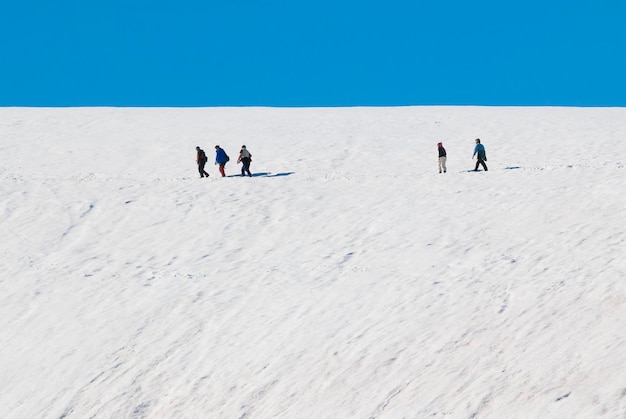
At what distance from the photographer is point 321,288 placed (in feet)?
54.4

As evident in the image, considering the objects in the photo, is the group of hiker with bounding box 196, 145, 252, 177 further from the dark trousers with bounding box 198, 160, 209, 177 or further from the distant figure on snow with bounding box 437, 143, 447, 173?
the distant figure on snow with bounding box 437, 143, 447, 173

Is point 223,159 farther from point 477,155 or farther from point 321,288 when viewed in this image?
point 321,288

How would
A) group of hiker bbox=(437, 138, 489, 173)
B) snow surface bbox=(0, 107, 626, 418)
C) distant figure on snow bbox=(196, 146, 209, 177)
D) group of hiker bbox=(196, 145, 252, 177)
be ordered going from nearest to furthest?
snow surface bbox=(0, 107, 626, 418) → group of hiker bbox=(437, 138, 489, 173) → group of hiker bbox=(196, 145, 252, 177) → distant figure on snow bbox=(196, 146, 209, 177)

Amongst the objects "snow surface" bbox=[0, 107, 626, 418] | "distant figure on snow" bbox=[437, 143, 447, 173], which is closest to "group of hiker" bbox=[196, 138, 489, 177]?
"distant figure on snow" bbox=[437, 143, 447, 173]

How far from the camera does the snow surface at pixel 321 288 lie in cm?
1254

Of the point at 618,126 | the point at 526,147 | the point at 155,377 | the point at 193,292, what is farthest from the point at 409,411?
the point at 618,126

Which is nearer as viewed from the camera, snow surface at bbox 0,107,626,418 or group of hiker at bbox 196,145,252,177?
snow surface at bbox 0,107,626,418

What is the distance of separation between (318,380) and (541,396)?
3335mm

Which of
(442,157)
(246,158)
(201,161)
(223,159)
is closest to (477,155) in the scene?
(442,157)

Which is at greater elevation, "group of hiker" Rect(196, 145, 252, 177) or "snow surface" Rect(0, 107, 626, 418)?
"group of hiker" Rect(196, 145, 252, 177)

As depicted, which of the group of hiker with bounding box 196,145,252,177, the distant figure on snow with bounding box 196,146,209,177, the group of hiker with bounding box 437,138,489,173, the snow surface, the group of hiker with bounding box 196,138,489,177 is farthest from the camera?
the distant figure on snow with bounding box 196,146,209,177

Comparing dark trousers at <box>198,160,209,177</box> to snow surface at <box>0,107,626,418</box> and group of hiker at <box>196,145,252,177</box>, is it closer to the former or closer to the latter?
group of hiker at <box>196,145,252,177</box>

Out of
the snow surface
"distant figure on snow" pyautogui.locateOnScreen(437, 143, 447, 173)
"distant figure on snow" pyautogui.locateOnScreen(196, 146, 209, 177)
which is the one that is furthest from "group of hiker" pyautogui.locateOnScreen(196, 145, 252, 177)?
"distant figure on snow" pyautogui.locateOnScreen(437, 143, 447, 173)

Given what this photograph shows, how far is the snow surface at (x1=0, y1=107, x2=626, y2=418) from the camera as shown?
12.5 meters
